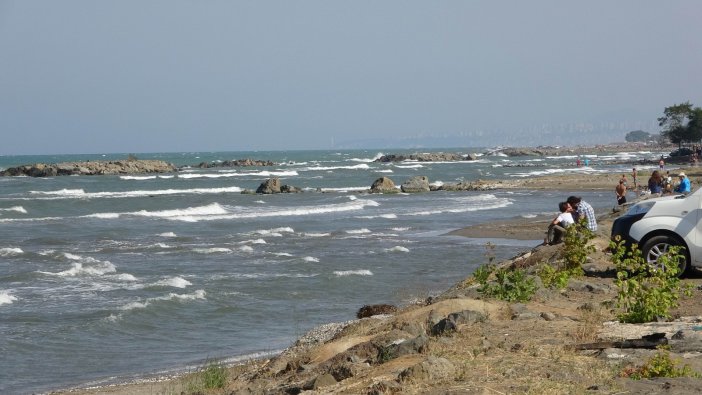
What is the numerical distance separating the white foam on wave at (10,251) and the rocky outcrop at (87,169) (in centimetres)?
6893

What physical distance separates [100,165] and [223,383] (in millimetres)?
93743

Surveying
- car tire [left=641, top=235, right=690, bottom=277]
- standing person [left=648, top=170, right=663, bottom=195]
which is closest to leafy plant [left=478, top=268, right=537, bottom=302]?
car tire [left=641, top=235, right=690, bottom=277]

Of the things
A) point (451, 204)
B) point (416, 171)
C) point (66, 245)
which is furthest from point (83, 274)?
point (416, 171)

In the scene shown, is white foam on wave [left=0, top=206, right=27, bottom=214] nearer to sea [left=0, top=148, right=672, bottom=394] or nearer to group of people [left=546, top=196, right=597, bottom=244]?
sea [left=0, top=148, right=672, bottom=394]

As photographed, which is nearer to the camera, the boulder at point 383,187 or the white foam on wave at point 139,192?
the boulder at point 383,187

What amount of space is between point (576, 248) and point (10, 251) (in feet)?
68.9

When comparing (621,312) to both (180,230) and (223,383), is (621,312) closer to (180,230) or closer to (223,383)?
(223,383)

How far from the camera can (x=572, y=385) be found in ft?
22.1

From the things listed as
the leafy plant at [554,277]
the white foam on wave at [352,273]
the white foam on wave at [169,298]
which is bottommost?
the white foam on wave at [352,273]

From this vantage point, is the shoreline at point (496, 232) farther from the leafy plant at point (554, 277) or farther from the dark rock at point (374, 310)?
the leafy plant at point (554, 277)

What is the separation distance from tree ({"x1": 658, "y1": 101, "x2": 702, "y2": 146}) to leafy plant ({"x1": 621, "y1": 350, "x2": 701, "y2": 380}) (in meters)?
107

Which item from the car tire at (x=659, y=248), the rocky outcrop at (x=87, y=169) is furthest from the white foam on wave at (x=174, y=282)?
the rocky outcrop at (x=87, y=169)

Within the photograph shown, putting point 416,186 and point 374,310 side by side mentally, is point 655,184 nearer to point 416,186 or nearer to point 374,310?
point 374,310

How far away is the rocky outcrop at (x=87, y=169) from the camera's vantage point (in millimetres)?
97375
